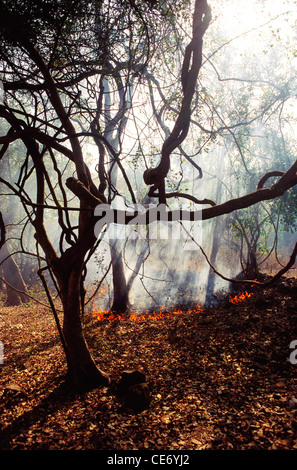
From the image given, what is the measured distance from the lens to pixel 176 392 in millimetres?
2889

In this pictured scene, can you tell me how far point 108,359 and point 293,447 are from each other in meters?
2.56

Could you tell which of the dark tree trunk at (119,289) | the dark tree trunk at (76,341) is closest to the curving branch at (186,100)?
the dark tree trunk at (76,341)

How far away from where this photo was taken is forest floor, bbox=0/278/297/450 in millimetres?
2201

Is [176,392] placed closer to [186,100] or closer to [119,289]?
[186,100]

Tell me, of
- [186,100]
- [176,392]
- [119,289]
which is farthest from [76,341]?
[119,289]

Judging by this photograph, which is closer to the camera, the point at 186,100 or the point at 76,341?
the point at 186,100

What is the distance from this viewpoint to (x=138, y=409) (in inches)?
103

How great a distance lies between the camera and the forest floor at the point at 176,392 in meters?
2.20

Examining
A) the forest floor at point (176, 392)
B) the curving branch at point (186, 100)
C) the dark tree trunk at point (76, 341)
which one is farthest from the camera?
the dark tree trunk at point (76, 341)

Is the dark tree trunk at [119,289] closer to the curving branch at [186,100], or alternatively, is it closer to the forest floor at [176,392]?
the forest floor at [176,392]

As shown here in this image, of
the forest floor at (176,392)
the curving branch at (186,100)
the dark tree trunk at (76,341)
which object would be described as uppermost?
the curving branch at (186,100)

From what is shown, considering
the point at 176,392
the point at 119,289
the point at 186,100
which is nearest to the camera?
the point at 186,100
